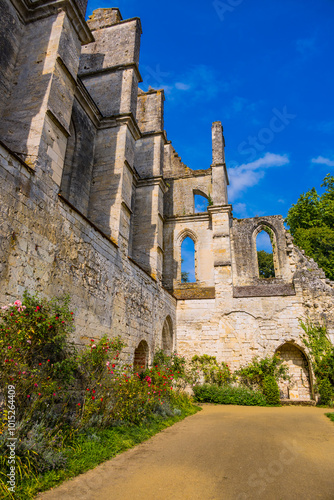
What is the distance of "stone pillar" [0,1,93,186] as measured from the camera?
16.6ft

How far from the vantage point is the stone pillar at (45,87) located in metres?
5.07

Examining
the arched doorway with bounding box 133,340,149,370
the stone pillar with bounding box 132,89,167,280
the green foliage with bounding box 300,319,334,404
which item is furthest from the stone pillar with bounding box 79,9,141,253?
the green foliage with bounding box 300,319,334,404

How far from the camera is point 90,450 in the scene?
12.4ft

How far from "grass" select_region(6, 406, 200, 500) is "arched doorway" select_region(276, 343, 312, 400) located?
Answer: 764 cm

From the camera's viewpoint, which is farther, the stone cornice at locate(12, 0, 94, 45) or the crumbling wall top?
the crumbling wall top

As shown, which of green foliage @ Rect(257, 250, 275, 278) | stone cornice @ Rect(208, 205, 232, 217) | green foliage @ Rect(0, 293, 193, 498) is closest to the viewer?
green foliage @ Rect(0, 293, 193, 498)

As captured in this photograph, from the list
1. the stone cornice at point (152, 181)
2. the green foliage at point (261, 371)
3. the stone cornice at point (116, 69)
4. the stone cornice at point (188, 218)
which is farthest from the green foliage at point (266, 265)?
the stone cornice at point (116, 69)

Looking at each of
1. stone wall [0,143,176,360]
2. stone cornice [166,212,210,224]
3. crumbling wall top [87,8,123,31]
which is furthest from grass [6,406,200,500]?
crumbling wall top [87,8,123,31]

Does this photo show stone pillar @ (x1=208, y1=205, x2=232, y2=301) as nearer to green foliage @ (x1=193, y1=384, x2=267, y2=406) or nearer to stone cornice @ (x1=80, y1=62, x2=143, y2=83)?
green foliage @ (x1=193, y1=384, x2=267, y2=406)

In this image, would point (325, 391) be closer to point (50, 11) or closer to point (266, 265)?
point (50, 11)

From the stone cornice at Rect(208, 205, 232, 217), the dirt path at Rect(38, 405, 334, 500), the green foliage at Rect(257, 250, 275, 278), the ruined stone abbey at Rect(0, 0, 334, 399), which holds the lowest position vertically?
the dirt path at Rect(38, 405, 334, 500)

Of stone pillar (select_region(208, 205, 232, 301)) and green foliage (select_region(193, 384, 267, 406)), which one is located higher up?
stone pillar (select_region(208, 205, 232, 301))

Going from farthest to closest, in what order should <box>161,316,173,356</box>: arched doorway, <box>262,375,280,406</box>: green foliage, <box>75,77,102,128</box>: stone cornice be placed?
1. <box>161,316,173,356</box>: arched doorway
2. <box>262,375,280,406</box>: green foliage
3. <box>75,77,102,128</box>: stone cornice

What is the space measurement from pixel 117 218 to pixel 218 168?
361 inches
